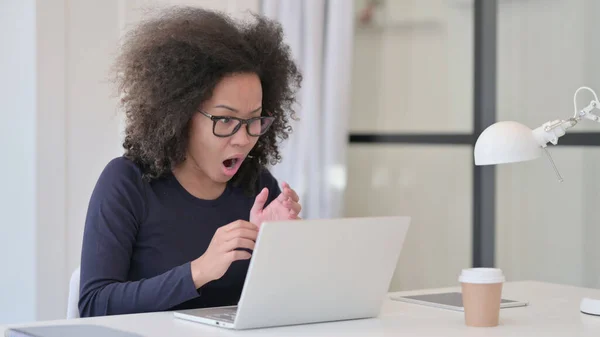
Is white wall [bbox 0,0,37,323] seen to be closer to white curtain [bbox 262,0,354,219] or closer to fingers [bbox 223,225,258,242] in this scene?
white curtain [bbox 262,0,354,219]

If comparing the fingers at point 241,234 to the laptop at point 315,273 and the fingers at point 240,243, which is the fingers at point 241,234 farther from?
the laptop at point 315,273

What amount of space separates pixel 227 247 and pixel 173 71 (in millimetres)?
588

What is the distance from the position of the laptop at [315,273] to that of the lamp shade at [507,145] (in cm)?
20

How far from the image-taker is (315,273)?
62.1 inches

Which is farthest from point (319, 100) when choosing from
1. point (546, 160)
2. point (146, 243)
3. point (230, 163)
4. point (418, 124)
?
point (146, 243)

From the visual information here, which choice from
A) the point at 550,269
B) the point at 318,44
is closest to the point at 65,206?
the point at 318,44

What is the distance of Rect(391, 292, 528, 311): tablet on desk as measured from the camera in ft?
6.24

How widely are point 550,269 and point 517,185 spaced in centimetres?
33

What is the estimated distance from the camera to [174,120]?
2133mm

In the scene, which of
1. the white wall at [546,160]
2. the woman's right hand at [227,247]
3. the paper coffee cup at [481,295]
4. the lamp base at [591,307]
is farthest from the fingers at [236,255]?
the white wall at [546,160]

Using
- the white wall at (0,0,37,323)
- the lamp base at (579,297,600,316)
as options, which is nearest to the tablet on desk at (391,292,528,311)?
the lamp base at (579,297,600,316)

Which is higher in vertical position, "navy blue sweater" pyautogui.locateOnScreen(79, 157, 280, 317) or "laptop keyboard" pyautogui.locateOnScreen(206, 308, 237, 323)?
"navy blue sweater" pyautogui.locateOnScreen(79, 157, 280, 317)

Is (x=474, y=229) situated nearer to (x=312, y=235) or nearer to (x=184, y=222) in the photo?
(x=184, y=222)

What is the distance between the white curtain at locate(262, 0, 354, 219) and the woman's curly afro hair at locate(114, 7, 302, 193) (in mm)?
1441
